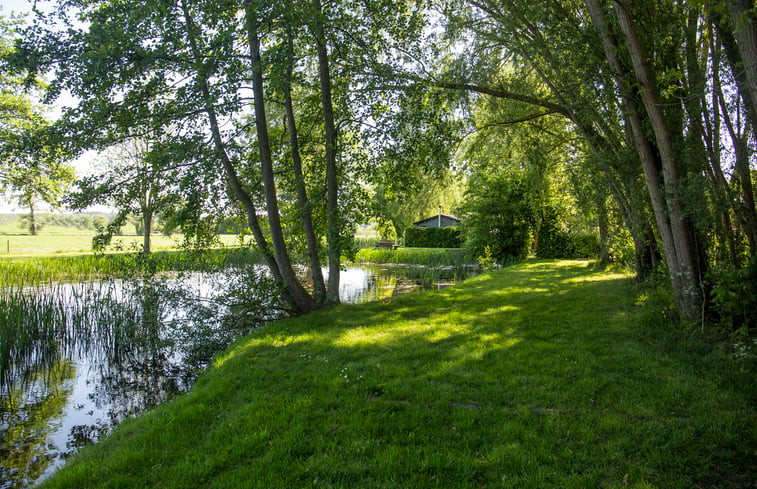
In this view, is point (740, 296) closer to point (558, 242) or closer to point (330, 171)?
point (330, 171)

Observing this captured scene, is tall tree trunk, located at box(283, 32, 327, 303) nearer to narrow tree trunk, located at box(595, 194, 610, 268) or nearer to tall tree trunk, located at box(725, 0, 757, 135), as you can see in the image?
narrow tree trunk, located at box(595, 194, 610, 268)

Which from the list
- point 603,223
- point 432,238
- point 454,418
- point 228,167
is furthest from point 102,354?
point 432,238

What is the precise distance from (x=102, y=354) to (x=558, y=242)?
20.3m

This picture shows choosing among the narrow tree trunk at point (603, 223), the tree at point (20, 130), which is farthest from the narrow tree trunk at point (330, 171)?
the tree at point (20, 130)

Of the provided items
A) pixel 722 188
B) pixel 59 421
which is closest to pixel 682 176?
pixel 722 188

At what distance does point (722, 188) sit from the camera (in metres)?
5.67

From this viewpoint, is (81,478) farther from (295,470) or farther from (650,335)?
(650,335)

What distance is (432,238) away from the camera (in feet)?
105

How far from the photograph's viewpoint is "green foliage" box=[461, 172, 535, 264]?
20.2m

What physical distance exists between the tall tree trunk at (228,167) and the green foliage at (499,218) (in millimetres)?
13529

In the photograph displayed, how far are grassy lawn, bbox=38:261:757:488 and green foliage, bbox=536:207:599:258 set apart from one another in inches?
619

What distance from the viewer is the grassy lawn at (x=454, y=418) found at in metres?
2.97

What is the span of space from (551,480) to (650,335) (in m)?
4.19

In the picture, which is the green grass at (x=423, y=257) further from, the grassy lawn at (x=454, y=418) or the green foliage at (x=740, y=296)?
the green foliage at (x=740, y=296)
